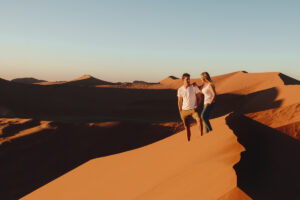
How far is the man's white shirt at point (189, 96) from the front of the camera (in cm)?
530

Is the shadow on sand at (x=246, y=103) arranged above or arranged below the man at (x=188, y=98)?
below

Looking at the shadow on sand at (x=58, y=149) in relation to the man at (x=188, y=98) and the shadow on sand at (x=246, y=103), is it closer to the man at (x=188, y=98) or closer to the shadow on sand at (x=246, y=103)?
the man at (x=188, y=98)

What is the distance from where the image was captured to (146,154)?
651cm

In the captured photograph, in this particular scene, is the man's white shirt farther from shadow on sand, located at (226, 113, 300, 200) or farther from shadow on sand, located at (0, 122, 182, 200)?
shadow on sand, located at (0, 122, 182, 200)

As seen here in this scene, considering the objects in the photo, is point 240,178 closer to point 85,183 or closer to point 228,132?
point 228,132

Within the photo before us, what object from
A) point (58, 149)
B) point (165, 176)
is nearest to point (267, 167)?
point (165, 176)

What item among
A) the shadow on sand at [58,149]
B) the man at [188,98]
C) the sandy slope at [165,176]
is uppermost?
the man at [188,98]

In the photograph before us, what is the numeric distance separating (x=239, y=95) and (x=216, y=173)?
2809cm

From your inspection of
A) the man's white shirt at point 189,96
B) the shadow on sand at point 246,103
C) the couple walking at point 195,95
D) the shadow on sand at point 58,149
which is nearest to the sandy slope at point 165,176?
the couple walking at point 195,95

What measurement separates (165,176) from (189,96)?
1.83 m

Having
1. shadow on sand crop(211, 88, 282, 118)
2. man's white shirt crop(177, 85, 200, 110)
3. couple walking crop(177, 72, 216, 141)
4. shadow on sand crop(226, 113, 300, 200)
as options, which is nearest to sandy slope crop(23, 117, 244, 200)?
shadow on sand crop(226, 113, 300, 200)

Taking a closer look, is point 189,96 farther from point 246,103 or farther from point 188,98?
point 246,103

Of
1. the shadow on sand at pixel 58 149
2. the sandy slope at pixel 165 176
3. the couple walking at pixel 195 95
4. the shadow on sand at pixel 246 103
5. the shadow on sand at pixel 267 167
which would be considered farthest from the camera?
the shadow on sand at pixel 246 103

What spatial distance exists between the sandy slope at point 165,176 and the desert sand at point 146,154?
0.02 meters
